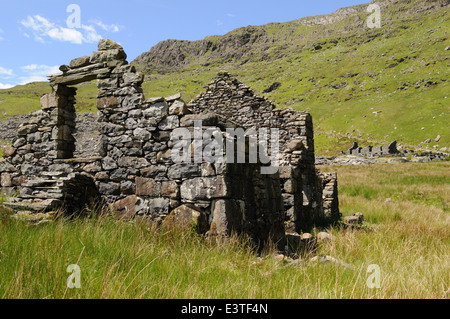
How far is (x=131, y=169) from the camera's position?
5762 mm

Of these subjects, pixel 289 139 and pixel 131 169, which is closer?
pixel 131 169

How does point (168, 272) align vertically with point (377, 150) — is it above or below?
below

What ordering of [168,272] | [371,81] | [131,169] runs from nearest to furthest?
[168,272], [131,169], [371,81]

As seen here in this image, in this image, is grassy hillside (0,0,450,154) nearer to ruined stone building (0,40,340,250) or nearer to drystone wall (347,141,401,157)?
drystone wall (347,141,401,157)

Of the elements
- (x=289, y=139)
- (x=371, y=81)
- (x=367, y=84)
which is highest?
(x=371, y=81)

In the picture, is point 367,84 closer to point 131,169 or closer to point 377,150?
point 377,150

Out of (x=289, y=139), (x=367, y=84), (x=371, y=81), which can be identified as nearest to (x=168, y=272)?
(x=289, y=139)

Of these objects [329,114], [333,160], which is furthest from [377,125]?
[333,160]

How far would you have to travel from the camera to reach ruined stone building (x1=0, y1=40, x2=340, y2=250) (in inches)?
195

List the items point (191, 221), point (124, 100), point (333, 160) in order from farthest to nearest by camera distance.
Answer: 1. point (333, 160)
2. point (124, 100)
3. point (191, 221)

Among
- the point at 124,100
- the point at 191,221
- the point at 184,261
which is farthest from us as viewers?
the point at 124,100

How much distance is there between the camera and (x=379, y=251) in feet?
16.6
